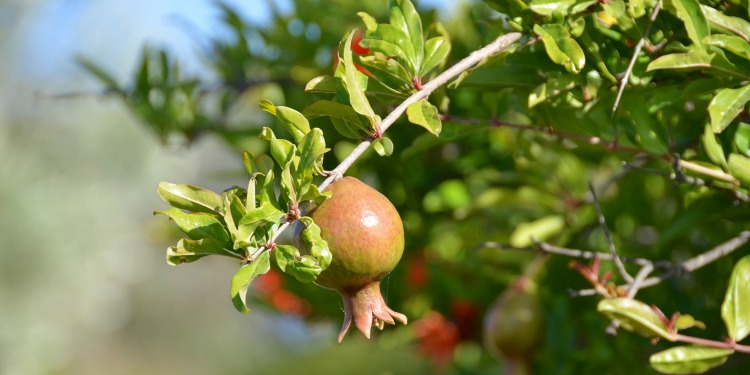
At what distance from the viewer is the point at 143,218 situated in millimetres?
8039

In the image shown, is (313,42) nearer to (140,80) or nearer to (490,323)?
(140,80)

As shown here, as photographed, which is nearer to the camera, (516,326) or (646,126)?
(646,126)

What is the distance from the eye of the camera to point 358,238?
25.0 inches

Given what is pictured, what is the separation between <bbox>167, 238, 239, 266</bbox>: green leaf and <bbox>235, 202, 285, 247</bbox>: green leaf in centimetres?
3

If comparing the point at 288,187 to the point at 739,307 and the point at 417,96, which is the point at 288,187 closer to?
the point at 417,96

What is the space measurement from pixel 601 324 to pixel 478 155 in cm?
45

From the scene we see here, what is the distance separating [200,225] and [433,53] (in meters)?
0.27

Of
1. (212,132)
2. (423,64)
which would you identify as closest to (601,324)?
(423,64)

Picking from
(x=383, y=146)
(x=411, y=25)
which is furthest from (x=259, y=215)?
(x=411, y=25)

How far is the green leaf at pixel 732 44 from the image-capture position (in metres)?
0.72

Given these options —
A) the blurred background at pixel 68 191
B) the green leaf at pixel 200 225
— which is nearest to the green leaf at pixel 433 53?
the green leaf at pixel 200 225

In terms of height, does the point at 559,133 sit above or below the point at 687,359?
above

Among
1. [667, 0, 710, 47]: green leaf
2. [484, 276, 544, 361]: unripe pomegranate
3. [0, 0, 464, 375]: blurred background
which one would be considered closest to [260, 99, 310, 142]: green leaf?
[667, 0, 710, 47]: green leaf

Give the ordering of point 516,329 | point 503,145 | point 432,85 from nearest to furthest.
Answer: point 432,85
point 516,329
point 503,145
